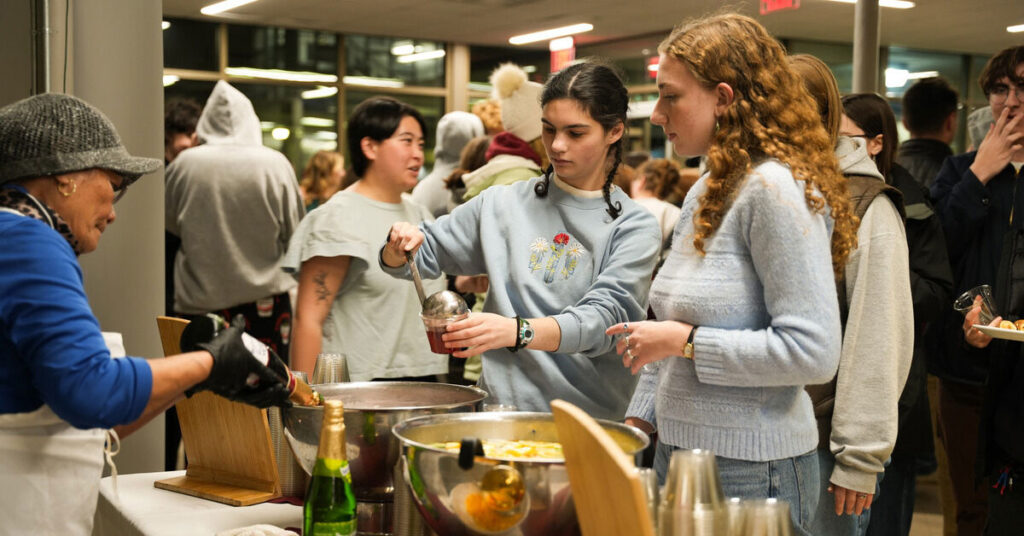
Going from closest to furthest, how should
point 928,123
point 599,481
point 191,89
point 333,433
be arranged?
1. point 599,481
2. point 333,433
3. point 928,123
4. point 191,89

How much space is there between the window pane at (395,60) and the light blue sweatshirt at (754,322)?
35.6 ft

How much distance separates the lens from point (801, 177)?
5.13 ft

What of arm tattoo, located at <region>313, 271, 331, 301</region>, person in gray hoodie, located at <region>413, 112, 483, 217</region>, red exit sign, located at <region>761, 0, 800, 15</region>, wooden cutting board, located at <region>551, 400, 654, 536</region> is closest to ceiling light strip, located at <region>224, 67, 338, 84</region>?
red exit sign, located at <region>761, 0, 800, 15</region>

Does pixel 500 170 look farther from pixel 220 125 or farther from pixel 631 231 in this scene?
pixel 220 125

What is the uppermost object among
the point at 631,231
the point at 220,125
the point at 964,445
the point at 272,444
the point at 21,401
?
the point at 220,125

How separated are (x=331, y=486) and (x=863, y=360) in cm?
102

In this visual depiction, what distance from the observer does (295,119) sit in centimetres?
1183

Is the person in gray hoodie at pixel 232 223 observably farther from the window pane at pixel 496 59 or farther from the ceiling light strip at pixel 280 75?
the window pane at pixel 496 59

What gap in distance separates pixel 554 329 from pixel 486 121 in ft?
8.53

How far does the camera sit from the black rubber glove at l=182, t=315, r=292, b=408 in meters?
1.41

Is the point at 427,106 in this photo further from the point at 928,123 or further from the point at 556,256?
the point at 556,256

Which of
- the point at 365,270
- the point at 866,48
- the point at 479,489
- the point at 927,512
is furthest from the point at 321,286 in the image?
the point at 866,48

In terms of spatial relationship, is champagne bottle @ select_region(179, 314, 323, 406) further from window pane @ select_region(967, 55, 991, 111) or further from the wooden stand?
window pane @ select_region(967, 55, 991, 111)

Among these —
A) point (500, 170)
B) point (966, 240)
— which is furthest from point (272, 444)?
point (966, 240)
